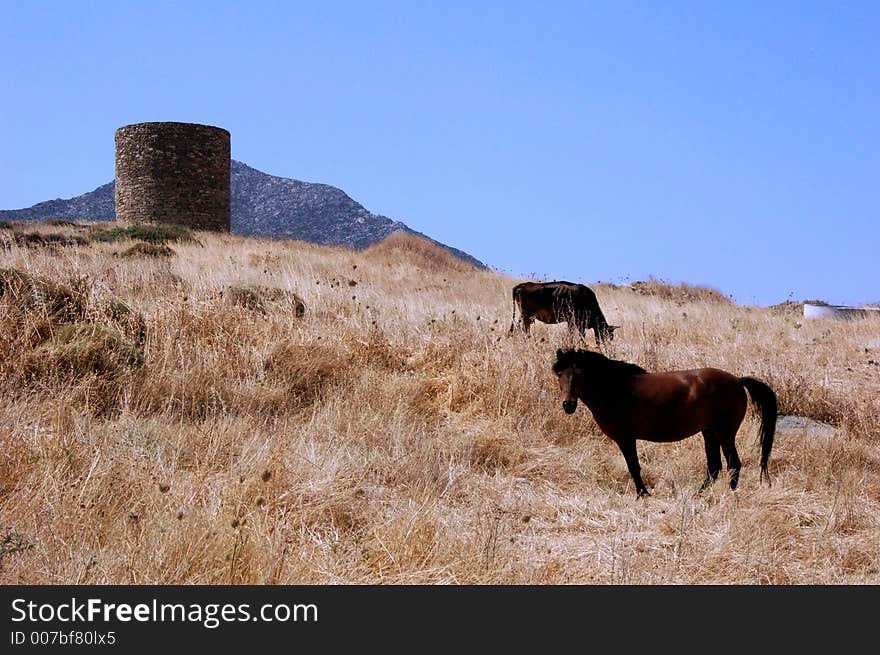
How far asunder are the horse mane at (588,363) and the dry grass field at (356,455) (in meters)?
0.87

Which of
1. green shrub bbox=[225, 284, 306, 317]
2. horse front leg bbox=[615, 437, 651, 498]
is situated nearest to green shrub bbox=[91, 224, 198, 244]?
green shrub bbox=[225, 284, 306, 317]

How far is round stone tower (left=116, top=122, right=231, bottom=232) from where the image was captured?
30766 mm

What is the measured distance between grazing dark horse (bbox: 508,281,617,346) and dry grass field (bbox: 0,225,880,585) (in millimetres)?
335

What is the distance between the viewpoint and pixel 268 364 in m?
8.72

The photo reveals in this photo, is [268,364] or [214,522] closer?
[214,522]

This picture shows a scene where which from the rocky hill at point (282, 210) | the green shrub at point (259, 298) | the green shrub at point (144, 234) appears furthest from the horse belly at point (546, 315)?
the rocky hill at point (282, 210)

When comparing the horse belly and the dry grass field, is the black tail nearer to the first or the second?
Result: the dry grass field

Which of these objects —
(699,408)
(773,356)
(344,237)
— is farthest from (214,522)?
(344,237)

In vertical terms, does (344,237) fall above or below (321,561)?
above

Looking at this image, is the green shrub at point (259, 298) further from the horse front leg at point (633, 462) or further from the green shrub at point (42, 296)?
the horse front leg at point (633, 462)

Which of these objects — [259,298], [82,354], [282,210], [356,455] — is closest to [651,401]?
[356,455]

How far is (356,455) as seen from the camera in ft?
21.2

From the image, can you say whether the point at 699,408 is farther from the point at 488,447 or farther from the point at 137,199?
the point at 137,199
